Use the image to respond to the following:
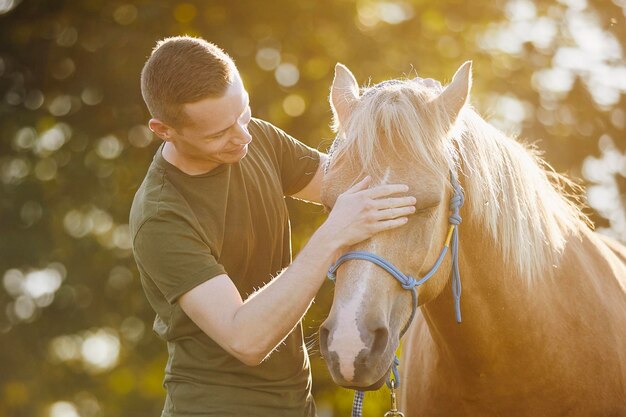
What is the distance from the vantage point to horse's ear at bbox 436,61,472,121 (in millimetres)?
3012

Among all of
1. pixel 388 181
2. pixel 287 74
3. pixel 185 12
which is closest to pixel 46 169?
pixel 185 12

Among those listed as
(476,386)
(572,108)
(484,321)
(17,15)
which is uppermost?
(17,15)

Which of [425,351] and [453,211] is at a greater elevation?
[453,211]

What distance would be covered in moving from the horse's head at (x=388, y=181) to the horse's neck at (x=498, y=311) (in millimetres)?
212

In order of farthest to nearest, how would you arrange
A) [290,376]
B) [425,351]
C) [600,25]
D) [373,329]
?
[600,25]
[425,351]
[290,376]
[373,329]

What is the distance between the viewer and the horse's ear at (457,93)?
9.88 ft

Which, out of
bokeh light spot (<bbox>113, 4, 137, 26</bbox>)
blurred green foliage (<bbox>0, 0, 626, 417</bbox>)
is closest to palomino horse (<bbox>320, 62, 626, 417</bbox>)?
blurred green foliage (<bbox>0, 0, 626, 417</bbox>)

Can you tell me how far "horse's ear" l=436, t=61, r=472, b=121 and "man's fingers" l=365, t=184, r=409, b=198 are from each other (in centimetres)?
42

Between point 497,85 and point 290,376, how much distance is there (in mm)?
8345

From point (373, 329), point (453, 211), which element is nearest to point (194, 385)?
point (373, 329)

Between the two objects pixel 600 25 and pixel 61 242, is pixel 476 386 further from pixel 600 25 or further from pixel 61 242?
pixel 61 242

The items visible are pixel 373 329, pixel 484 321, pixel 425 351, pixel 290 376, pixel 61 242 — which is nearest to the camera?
pixel 373 329

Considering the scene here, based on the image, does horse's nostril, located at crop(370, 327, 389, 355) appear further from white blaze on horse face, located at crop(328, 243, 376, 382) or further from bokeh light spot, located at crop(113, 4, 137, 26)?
bokeh light spot, located at crop(113, 4, 137, 26)

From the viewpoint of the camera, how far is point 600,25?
10.6m
